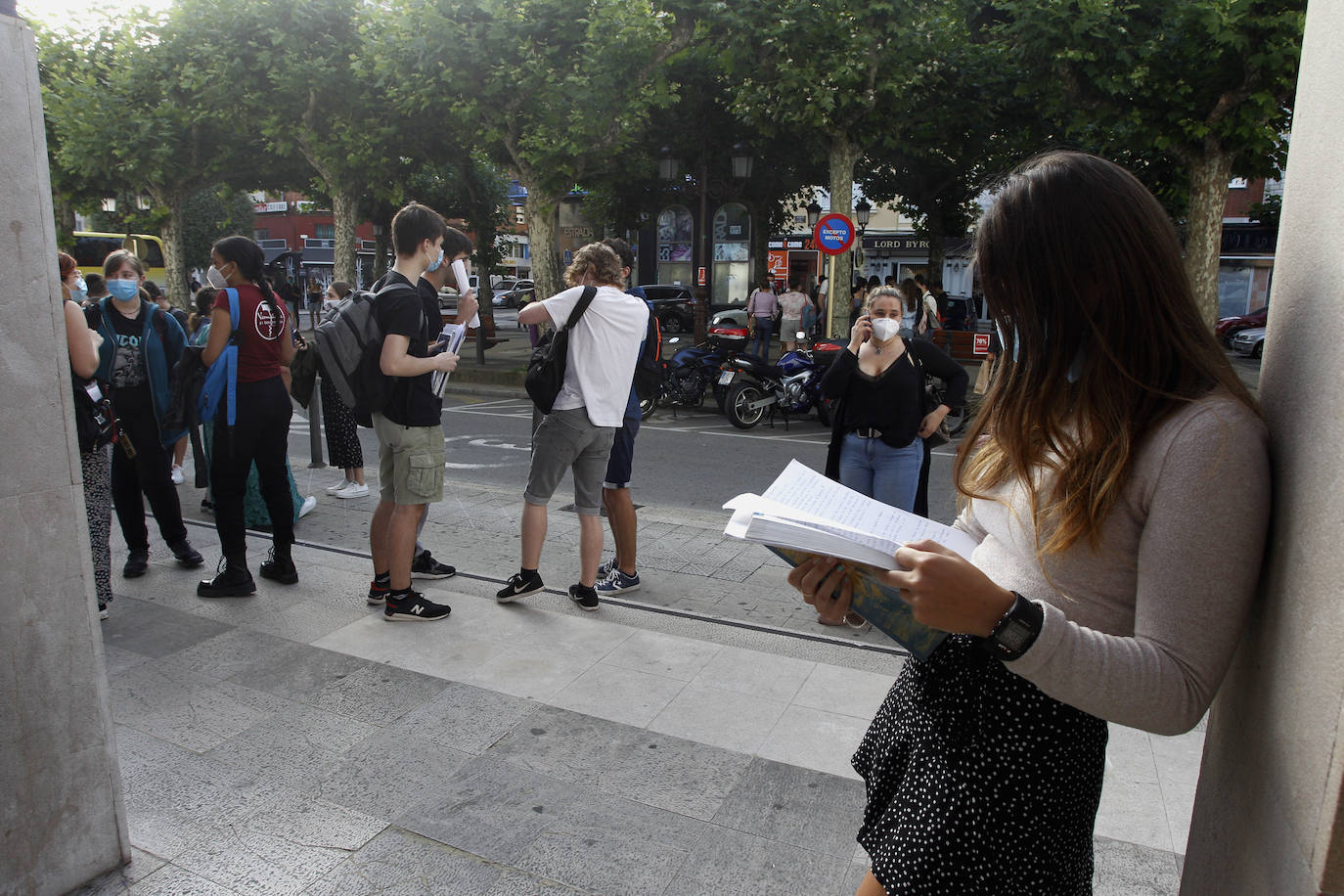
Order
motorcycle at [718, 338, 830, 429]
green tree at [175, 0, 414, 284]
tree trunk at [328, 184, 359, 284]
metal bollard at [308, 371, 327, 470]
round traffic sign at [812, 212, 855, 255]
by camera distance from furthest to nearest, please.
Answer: tree trunk at [328, 184, 359, 284]
green tree at [175, 0, 414, 284]
round traffic sign at [812, 212, 855, 255]
motorcycle at [718, 338, 830, 429]
metal bollard at [308, 371, 327, 470]

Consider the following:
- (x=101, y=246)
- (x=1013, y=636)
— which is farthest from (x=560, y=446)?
(x=101, y=246)

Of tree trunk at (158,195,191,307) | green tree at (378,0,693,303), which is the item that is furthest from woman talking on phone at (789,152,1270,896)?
tree trunk at (158,195,191,307)

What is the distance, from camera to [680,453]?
390 inches

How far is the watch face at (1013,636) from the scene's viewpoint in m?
1.18

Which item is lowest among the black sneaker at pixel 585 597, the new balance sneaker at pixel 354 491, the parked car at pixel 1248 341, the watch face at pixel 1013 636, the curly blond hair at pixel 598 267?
the new balance sneaker at pixel 354 491

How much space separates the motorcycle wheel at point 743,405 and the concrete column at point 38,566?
960cm

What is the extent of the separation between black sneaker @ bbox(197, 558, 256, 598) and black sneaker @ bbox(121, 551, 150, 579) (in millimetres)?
489

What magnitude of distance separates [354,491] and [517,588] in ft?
10.5

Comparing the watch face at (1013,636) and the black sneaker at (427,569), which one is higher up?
the watch face at (1013,636)

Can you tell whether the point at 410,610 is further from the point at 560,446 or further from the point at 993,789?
the point at 993,789

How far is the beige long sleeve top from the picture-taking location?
3.71 feet

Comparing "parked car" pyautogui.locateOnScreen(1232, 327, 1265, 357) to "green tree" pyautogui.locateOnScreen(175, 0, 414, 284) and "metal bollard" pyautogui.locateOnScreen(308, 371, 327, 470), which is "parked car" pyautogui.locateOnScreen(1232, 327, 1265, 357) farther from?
"metal bollard" pyautogui.locateOnScreen(308, 371, 327, 470)

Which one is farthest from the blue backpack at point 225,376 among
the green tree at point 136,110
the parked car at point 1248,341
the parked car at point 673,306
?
the parked car at point 673,306

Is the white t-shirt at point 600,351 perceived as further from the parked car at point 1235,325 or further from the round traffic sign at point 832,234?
the parked car at point 1235,325
